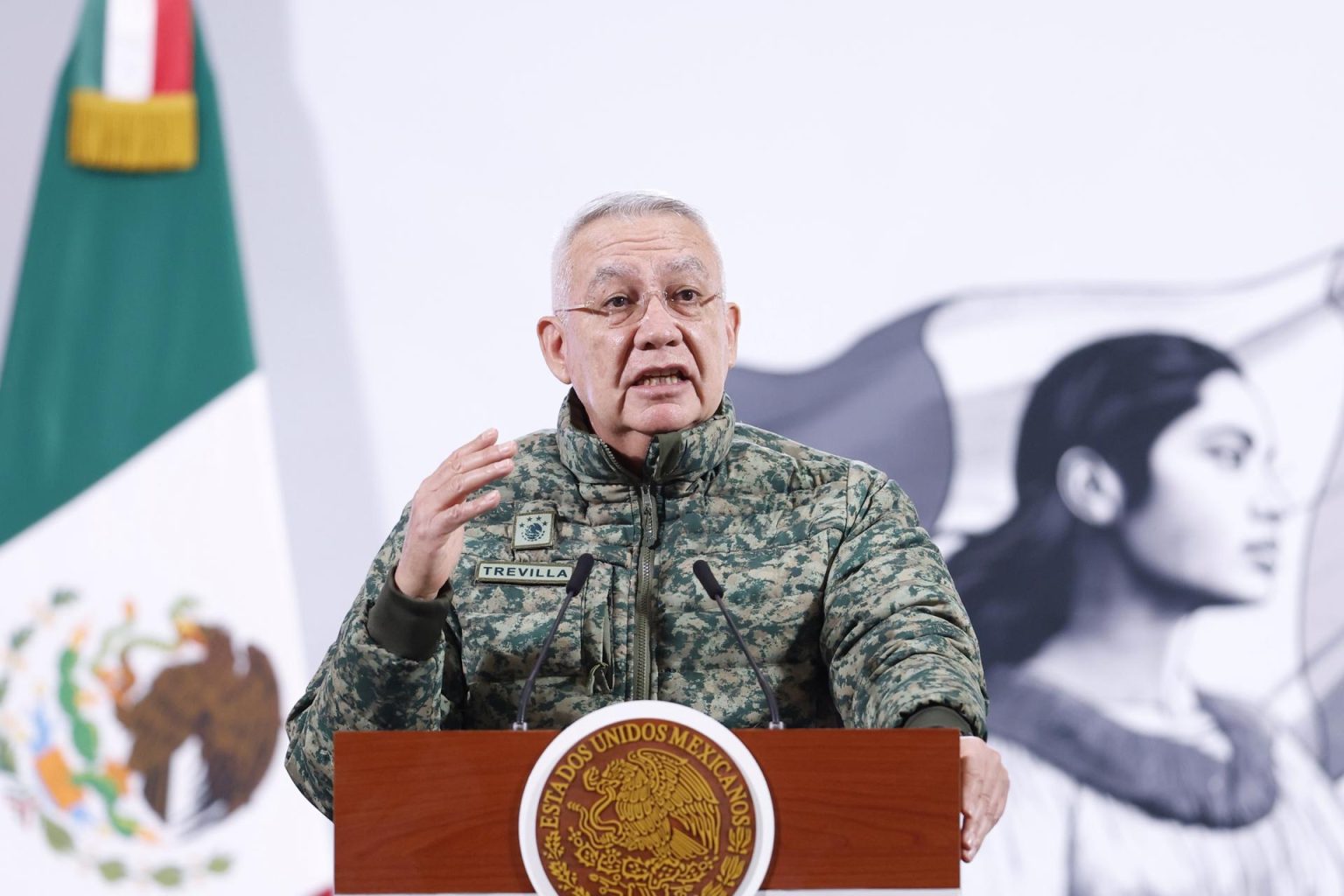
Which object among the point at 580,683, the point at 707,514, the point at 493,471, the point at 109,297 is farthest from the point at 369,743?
the point at 109,297

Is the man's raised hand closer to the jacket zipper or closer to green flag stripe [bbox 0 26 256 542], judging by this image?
the jacket zipper

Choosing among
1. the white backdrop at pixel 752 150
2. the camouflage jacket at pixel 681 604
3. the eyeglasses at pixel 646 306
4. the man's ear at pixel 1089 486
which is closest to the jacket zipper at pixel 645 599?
the camouflage jacket at pixel 681 604

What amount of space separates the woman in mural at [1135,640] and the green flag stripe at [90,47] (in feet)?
7.09

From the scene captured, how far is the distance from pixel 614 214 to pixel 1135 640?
5.55ft

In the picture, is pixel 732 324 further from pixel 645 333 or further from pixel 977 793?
pixel 977 793

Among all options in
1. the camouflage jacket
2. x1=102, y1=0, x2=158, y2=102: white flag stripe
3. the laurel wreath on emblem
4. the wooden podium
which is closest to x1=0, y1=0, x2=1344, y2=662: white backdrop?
x1=102, y1=0, x2=158, y2=102: white flag stripe

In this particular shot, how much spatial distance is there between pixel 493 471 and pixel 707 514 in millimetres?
486

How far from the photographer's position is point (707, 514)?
2.05 m

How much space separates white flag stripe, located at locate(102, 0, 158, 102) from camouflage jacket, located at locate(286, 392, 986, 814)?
5.50 feet

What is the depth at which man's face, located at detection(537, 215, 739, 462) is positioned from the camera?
207 cm

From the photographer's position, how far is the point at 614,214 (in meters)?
2.14

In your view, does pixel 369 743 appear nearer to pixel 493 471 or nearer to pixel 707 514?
pixel 493 471

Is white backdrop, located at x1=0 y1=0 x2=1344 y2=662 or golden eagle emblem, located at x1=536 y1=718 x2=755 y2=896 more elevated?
white backdrop, located at x1=0 y1=0 x2=1344 y2=662

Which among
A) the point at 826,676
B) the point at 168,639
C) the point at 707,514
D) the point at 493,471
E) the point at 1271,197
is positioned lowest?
the point at 168,639
